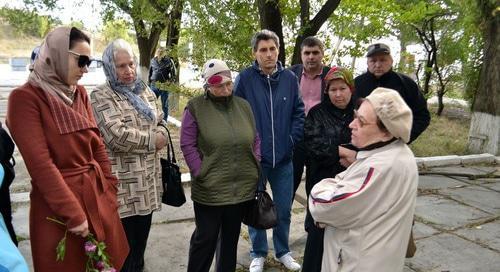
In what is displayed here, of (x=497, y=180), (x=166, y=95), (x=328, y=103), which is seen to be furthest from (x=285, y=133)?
(x=166, y=95)

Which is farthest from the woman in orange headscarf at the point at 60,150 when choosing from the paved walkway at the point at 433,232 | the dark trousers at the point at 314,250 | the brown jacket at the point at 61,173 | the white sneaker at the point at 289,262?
the white sneaker at the point at 289,262

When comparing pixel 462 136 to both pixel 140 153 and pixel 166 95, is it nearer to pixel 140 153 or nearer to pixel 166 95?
pixel 166 95

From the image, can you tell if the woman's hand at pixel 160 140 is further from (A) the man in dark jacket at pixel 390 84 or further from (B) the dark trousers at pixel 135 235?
(A) the man in dark jacket at pixel 390 84

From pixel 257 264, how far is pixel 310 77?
68.1 inches

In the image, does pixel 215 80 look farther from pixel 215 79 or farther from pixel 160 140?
pixel 160 140

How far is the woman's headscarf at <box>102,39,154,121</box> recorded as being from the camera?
2.60 meters

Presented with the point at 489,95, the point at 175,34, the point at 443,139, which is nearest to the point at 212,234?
the point at 489,95

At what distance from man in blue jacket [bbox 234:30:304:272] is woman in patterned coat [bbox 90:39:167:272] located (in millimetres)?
753

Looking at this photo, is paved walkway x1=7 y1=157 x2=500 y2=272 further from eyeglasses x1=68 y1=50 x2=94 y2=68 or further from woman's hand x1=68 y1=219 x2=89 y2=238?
eyeglasses x1=68 y1=50 x2=94 y2=68

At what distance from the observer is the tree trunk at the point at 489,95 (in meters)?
7.62

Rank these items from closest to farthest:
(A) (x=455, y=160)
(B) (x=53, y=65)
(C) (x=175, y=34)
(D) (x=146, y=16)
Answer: (B) (x=53, y=65), (A) (x=455, y=160), (D) (x=146, y=16), (C) (x=175, y=34)

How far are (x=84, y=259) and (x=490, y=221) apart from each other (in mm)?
4418

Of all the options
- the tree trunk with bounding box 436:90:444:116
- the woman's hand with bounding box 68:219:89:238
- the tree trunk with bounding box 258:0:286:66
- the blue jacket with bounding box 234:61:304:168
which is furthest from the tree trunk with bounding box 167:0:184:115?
the tree trunk with bounding box 436:90:444:116

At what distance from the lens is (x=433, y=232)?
14.4ft
